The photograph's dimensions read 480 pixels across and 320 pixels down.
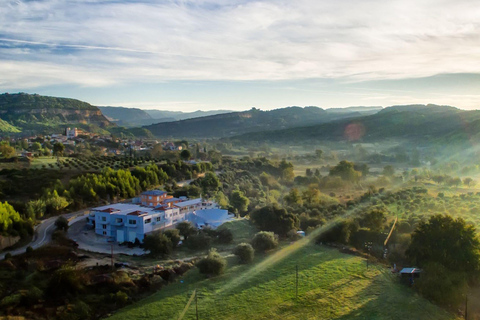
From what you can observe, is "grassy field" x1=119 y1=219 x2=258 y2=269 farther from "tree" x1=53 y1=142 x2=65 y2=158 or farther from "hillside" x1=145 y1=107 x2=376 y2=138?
"hillside" x1=145 y1=107 x2=376 y2=138

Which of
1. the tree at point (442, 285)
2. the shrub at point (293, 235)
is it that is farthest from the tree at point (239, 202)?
the tree at point (442, 285)

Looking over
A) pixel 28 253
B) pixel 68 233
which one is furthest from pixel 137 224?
pixel 28 253

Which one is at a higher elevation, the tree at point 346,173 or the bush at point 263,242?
the tree at point 346,173

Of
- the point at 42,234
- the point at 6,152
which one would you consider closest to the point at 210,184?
the point at 42,234

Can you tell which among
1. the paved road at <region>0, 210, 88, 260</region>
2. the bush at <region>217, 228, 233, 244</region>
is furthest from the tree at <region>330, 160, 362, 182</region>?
the paved road at <region>0, 210, 88, 260</region>

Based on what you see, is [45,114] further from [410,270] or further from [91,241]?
[410,270]

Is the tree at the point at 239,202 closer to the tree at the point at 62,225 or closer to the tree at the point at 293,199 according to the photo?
the tree at the point at 293,199

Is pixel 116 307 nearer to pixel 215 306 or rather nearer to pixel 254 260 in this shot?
pixel 215 306
